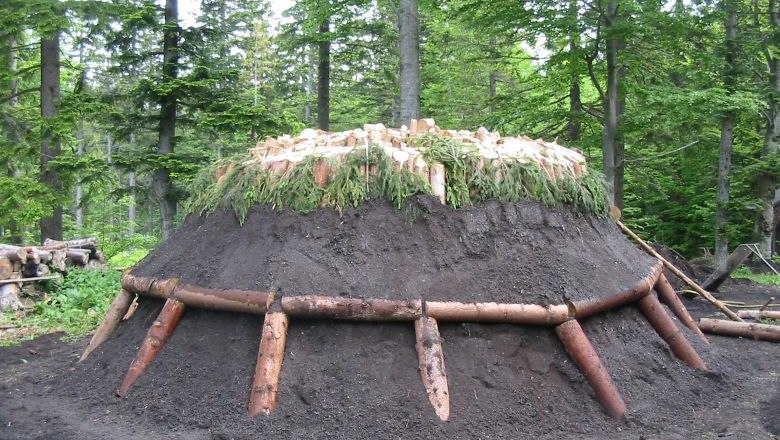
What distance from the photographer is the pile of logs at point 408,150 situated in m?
5.27

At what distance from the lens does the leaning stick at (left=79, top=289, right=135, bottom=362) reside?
19.9 feet

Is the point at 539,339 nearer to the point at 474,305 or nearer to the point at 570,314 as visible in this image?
the point at 570,314

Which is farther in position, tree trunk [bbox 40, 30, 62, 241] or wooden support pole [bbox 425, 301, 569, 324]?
tree trunk [bbox 40, 30, 62, 241]

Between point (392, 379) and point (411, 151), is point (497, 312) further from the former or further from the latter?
point (411, 151)

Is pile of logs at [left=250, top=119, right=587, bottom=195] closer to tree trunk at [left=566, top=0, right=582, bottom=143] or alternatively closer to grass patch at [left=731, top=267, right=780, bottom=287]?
tree trunk at [left=566, top=0, right=582, bottom=143]

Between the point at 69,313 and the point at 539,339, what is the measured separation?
7.97m

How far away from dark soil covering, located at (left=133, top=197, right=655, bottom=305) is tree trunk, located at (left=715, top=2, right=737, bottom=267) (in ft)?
38.5

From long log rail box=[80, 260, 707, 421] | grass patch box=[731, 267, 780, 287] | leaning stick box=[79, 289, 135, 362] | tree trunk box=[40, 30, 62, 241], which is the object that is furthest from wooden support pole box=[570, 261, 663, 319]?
tree trunk box=[40, 30, 62, 241]

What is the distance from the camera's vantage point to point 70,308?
975cm

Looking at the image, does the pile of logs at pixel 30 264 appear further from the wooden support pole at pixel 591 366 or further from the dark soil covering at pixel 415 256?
the wooden support pole at pixel 591 366

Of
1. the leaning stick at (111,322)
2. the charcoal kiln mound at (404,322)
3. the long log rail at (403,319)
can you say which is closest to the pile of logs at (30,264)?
the leaning stick at (111,322)

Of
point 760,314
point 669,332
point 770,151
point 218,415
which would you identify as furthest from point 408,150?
point 770,151

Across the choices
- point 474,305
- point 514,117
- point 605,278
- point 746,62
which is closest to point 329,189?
point 474,305

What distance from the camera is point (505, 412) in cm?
431
